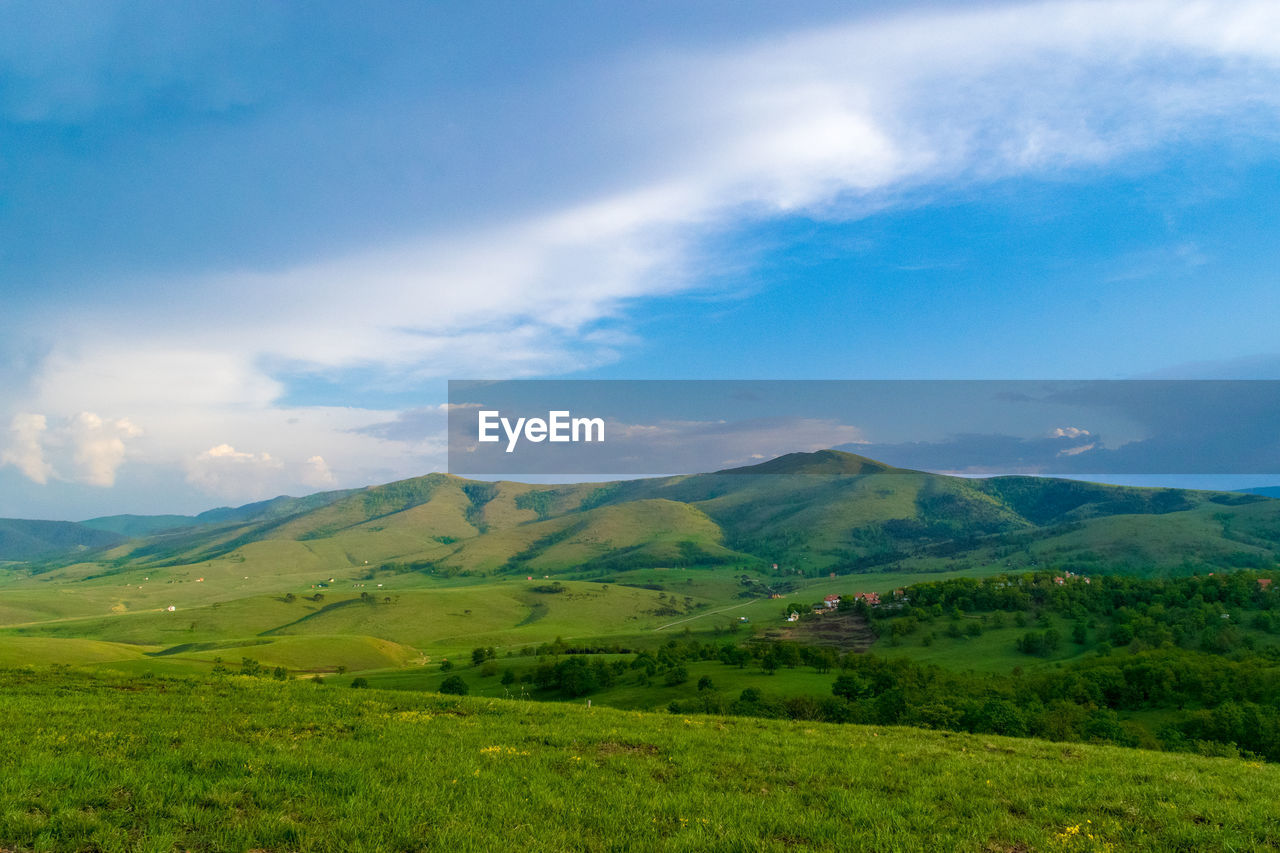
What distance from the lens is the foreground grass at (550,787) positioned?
13.0m

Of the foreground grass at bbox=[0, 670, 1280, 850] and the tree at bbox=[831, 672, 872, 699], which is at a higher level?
the foreground grass at bbox=[0, 670, 1280, 850]

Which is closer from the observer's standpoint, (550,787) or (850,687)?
(550,787)

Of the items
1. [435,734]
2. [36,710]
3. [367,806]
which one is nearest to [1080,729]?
[435,734]

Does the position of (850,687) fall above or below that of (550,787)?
below

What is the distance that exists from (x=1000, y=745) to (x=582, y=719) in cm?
1710

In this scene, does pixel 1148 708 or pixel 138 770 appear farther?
pixel 1148 708

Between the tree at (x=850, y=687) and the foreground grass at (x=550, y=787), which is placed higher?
the foreground grass at (x=550, y=787)

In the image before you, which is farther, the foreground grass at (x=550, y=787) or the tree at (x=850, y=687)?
the tree at (x=850, y=687)

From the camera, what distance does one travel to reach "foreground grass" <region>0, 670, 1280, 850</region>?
510 inches

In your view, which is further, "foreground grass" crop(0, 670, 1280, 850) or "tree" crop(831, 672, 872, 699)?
"tree" crop(831, 672, 872, 699)

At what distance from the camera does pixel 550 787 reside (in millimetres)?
16156

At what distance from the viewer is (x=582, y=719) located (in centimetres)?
2611

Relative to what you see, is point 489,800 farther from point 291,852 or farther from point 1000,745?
point 1000,745

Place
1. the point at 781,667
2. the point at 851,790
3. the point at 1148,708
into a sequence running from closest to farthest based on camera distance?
the point at 851,790, the point at 1148,708, the point at 781,667
